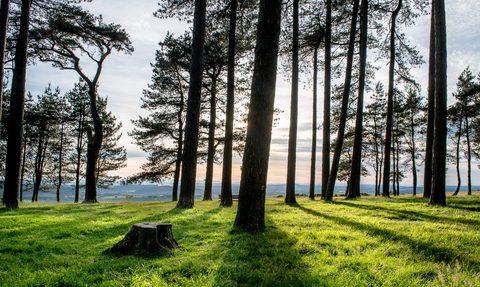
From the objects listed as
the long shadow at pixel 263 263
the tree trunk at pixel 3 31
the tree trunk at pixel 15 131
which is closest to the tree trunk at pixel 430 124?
the long shadow at pixel 263 263

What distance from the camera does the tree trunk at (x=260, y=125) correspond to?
193 inches

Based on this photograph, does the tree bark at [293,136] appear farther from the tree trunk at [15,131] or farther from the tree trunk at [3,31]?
the tree trunk at [3,31]

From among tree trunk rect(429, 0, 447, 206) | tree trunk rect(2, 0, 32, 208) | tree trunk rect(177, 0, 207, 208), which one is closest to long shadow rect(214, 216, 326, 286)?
tree trunk rect(177, 0, 207, 208)

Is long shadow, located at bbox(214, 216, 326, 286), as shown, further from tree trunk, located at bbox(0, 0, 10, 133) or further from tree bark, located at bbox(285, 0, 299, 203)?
tree trunk, located at bbox(0, 0, 10, 133)

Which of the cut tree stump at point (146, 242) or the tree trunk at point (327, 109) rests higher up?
the tree trunk at point (327, 109)

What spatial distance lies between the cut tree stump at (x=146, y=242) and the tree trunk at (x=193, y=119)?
5238 mm

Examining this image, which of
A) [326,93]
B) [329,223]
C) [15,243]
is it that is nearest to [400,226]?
[329,223]

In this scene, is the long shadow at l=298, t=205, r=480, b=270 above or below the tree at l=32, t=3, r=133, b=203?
below

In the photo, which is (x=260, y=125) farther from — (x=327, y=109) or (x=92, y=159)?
(x=92, y=159)

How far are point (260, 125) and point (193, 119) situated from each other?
15.4 feet

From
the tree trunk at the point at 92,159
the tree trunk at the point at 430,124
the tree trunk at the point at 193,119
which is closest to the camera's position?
the tree trunk at the point at 193,119

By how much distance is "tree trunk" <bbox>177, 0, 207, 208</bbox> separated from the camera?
8984 millimetres

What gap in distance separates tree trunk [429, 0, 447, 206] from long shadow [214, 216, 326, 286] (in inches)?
286

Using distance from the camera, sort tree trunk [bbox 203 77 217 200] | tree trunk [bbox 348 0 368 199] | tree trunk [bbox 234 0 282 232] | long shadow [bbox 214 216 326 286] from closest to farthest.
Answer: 1. long shadow [bbox 214 216 326 286]
2. tree trunk [bbox 234 0 282 232]
3. tree trunk [bbox 348 0 368 199]
4. tree trunk [bbox 203 77 217 200]
